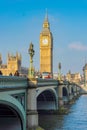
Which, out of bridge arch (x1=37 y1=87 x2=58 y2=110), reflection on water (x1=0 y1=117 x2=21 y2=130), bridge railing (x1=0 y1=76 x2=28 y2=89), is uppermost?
bridge railing (x1=0 y1=76 x2=28 y2=89)

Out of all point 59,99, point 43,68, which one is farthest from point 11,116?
point 43,68

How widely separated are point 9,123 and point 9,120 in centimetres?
30

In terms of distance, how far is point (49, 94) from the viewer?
249 feet

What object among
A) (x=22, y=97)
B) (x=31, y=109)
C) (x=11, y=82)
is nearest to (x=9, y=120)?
(x=22, y=97)

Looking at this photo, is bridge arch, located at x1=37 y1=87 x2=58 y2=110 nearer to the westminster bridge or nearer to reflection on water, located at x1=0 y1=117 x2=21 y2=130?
the westminster bridge

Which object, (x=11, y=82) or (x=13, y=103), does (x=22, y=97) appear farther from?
(x=13, y=103)

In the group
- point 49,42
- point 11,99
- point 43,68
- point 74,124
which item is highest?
point 49,42

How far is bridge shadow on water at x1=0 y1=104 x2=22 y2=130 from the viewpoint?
37.7 metres

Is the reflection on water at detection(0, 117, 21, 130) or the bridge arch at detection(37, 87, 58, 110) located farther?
the bridge arch at detection(37, 87, 58, 110)

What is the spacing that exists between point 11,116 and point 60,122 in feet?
80.1

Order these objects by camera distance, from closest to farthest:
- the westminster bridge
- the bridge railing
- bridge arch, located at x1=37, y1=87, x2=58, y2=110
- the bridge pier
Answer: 1. the bridge railing
2. the westminster bridge
3. the bridge pier
4. bridge arch, located at x1=37, y1=87, x2=58, y2=110

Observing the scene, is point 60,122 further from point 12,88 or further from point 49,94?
point 12,88

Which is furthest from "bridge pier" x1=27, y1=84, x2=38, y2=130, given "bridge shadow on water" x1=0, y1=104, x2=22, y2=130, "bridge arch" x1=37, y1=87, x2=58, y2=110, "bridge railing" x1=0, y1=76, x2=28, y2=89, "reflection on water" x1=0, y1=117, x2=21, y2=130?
"bridge arch" x1=37, y1=87, x2=58, y2=110

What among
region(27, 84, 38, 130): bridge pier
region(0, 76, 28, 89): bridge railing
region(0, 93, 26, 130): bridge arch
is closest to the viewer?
region(0, 93, 26, 130): bridge arch
